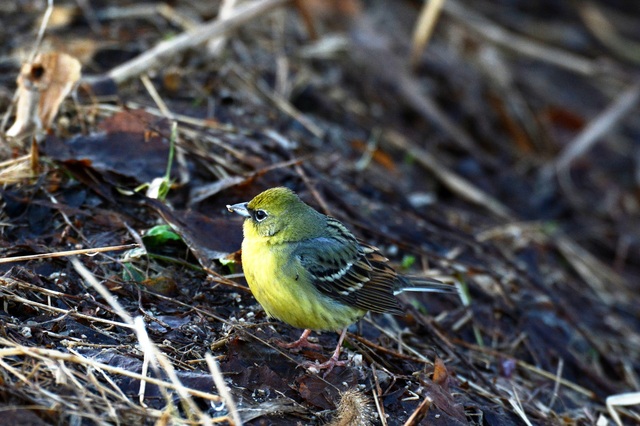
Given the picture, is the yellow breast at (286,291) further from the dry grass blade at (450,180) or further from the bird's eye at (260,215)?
the dry grass blade at (450,180)

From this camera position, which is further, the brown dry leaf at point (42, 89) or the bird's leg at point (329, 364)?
the brown dry leaf at point (42, 89)

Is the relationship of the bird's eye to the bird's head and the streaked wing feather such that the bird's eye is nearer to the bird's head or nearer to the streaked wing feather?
the bird's head

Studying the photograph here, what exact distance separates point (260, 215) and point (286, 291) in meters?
0.55

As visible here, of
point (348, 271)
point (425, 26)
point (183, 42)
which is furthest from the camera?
point (425, 26)

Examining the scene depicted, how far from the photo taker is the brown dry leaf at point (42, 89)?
17.2 ft

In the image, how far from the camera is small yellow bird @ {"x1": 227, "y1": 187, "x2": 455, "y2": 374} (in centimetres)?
439

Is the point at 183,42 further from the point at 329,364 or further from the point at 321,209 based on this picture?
the point at 329,364

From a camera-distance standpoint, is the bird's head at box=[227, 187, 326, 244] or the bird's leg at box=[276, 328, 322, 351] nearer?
the bird's leg at box=[276, 328, 322, 351]

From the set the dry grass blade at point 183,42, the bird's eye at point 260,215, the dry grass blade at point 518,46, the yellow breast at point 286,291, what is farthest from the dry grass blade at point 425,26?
the yellow breast at point 286,291

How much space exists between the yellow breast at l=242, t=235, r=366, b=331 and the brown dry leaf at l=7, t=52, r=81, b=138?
1.78 metres

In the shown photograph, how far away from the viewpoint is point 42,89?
210 inches

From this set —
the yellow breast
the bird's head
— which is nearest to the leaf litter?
the yellow breast

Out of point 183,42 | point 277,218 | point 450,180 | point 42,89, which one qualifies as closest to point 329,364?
point 277,218

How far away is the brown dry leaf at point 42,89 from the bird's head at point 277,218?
61.5 inches
